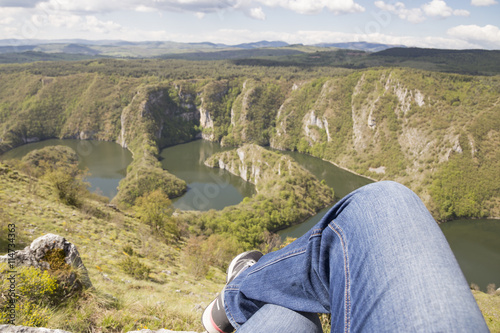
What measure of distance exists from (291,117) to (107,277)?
4259 inches

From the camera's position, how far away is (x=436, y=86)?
7762cm

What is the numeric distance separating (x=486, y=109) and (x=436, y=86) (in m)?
15.2

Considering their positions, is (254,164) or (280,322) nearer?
(280,322)

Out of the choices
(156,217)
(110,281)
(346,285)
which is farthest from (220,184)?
(346,285)

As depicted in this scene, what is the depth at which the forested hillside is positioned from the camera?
199ft

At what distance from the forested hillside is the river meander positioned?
4.23 meters

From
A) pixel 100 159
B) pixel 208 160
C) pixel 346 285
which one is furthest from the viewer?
pixel 208 160

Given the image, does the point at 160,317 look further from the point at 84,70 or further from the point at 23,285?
the point at 84,70

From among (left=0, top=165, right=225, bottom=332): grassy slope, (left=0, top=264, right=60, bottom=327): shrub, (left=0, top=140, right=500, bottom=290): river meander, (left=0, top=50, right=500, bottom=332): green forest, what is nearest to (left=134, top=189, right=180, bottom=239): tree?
(left=0, top=50, right=500, bottom=332): green forest

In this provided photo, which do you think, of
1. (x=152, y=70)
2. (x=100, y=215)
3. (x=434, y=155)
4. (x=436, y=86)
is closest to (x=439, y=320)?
(x=100, y=215)

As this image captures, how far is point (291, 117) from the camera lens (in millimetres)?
109000

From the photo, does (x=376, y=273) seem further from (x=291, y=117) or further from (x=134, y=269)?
(x=291, y=117)

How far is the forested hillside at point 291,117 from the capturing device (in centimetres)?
6066

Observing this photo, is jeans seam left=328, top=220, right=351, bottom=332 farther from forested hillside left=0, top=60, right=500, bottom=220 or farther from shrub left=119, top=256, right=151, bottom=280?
forested hillside left=0, top=60, right=500, bottom=220
